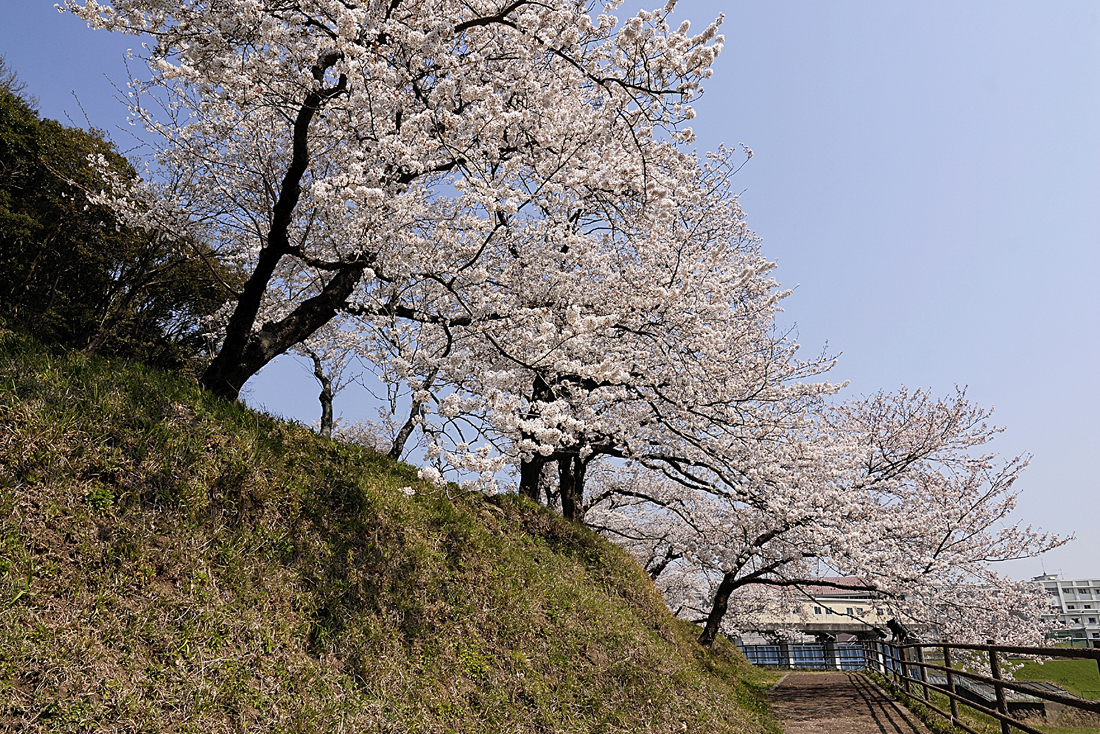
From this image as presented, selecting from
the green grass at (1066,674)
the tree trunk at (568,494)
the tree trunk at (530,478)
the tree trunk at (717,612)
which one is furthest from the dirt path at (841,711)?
the green grass at (1066,674)

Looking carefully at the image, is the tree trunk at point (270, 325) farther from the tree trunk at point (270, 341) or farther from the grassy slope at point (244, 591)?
the grassy slope at point (244, 591)

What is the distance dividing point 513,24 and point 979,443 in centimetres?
2165

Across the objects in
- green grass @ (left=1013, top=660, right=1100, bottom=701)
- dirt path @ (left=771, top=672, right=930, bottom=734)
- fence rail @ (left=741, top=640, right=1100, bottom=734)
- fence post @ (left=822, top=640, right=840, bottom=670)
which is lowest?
fence post @ (left=822, top=640, right=840, bottom=670)

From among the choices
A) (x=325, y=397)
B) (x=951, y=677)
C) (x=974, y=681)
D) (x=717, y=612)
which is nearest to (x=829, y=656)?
(x=717, y=612)

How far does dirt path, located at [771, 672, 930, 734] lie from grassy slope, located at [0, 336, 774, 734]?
4.13 m

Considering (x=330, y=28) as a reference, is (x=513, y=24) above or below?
above

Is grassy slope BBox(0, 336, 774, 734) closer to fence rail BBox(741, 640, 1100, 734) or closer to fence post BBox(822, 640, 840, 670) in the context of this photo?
fence rail BBox(741, 640, 1100, 734)

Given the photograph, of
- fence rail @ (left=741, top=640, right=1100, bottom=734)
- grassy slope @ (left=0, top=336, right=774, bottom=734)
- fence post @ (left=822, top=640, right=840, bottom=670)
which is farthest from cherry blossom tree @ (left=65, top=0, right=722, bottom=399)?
fence post @ (left=822, top=640, right=840, bottom=670)

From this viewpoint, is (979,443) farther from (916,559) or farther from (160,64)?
(160,64)

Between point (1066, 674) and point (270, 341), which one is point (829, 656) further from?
point (270, 341)

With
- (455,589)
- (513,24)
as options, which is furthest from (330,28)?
(455,589)

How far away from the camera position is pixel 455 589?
20.6 feet

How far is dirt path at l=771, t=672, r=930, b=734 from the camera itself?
395 inches

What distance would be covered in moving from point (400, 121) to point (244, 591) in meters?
5.50
